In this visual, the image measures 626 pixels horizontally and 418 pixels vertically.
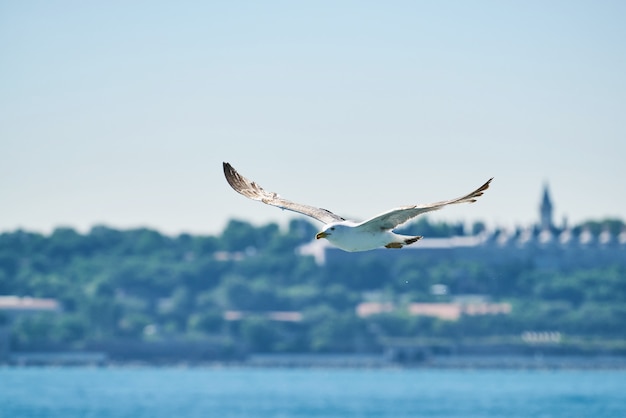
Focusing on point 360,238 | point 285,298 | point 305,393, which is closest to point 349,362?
point 285,298

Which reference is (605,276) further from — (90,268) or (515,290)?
(90,268)

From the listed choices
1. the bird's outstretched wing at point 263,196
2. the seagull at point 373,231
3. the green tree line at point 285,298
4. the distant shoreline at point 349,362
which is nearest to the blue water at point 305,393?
the distant shoreline at point 349,362

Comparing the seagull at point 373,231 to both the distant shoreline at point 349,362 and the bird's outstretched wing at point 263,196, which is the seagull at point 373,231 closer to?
the bird's outstretched wing at point 263,196

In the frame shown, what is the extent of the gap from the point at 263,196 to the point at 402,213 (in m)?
3.21

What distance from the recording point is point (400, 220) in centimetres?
2325

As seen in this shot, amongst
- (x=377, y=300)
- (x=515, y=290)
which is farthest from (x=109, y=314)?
(x=515, y=290)

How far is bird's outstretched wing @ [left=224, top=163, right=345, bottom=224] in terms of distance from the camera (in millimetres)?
24928

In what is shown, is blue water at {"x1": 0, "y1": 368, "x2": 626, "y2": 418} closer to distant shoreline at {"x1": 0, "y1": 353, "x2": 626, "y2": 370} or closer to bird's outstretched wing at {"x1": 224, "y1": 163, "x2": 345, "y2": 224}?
distant shoreline at {"x1": 0, "y1": 353, "x2": 626, "y2": 370}

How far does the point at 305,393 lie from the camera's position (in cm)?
12044

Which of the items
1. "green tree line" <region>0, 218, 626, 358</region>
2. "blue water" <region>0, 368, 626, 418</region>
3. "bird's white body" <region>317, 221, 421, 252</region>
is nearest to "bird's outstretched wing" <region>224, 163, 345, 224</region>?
"bird's white body" <region>317, 221, 421, 252</region>

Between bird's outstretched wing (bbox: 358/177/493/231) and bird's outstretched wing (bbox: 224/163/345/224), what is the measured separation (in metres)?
1.40

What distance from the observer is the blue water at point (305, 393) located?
315 ft

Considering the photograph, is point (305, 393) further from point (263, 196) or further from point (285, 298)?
point (263, 196)

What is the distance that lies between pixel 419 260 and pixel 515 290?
10.1 metres
